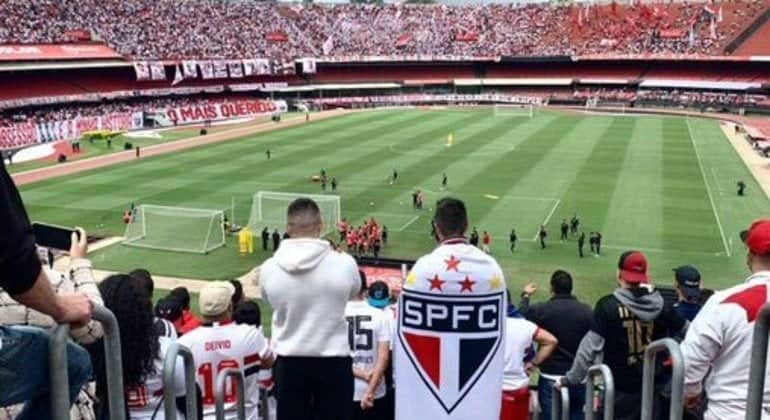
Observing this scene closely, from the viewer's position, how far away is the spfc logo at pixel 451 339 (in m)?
4.75

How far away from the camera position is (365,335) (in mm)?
7043

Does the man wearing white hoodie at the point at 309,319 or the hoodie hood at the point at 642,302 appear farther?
the hoodie hood at the point at 642,302

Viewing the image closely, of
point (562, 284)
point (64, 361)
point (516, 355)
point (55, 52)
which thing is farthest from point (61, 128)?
point (64, 361)

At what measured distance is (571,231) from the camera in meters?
30.3

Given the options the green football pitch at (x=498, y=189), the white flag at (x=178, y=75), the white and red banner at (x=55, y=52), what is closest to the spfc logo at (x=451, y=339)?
the green football pitch at (x=498, y=189)

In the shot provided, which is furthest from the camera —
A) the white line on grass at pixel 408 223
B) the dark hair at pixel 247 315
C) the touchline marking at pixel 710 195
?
the white line on grass at pixel 408 223

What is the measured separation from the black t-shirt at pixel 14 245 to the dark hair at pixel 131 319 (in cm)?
214

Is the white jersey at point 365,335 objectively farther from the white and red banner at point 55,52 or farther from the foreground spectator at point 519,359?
the white and red banner at point 55,52

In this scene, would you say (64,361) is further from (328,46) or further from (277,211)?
(328,46)

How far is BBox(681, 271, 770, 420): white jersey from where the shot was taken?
4.54 m

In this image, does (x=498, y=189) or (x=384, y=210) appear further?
(x=498, y=189)

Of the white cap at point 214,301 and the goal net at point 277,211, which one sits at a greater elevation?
the white cap at point 214,301

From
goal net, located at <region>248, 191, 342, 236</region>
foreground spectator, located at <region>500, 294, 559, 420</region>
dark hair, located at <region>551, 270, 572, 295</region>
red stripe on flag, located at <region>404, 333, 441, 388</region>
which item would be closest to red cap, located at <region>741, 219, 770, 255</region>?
red stripe on flag, located at <region>404, 333, 441, 388</region>

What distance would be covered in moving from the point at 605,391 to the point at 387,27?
350 ft
